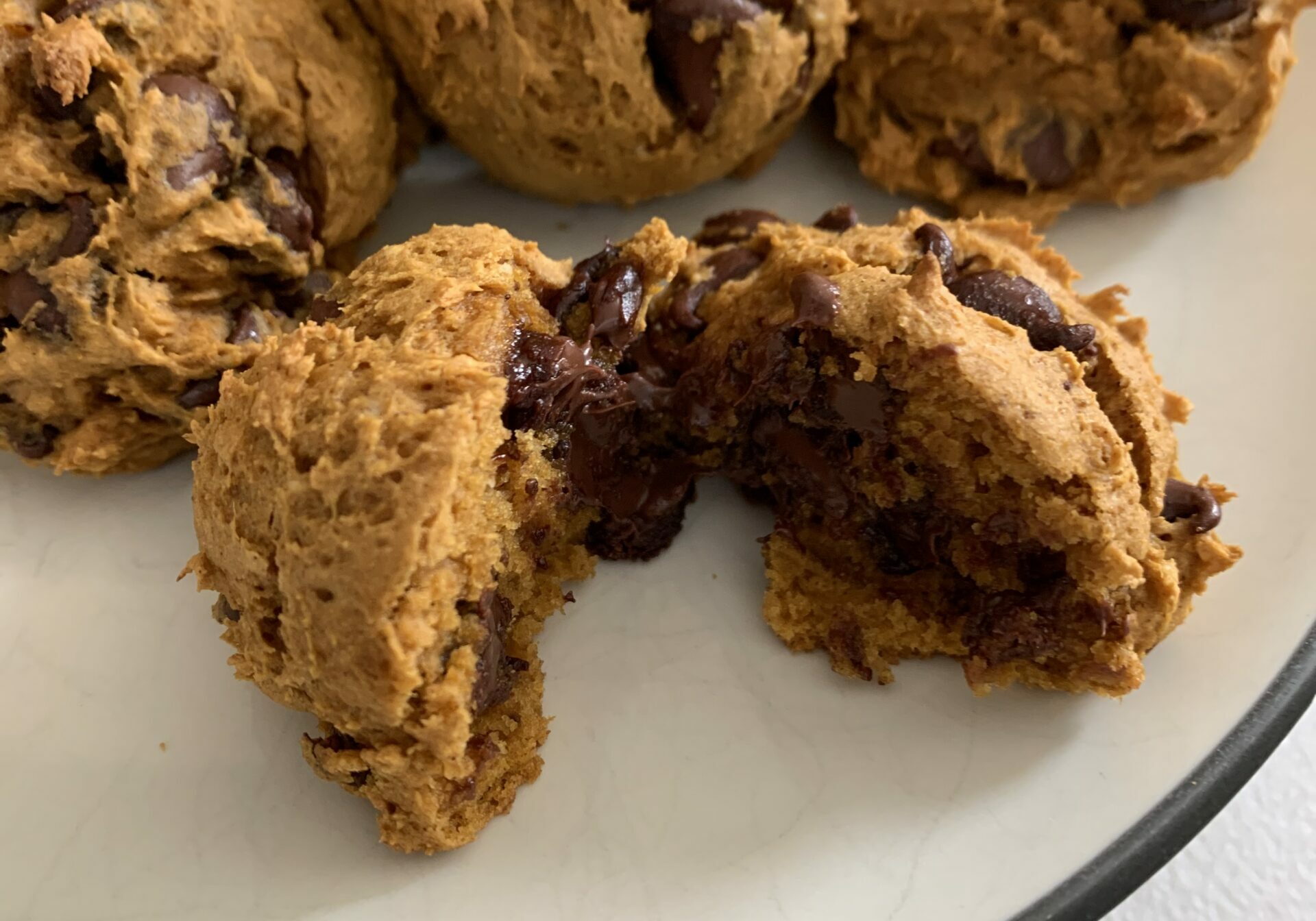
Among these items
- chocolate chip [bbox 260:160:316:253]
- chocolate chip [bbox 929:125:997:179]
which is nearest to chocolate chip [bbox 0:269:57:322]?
chocolate chip [bbox 260:160:316:253]

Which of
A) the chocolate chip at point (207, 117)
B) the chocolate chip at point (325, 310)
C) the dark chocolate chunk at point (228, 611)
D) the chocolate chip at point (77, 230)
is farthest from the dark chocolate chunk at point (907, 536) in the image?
the chocolate chip at point (77, 230)

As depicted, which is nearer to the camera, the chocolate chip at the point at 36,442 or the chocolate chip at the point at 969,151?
the chocolate chip at the point at 36,442

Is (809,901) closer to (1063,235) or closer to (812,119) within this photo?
(1063,235)

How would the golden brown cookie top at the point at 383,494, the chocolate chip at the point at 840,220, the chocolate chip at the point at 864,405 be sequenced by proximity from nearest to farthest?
the golden brown cookie top at the point at 383,494 → the chocolate chip at the point at 864,405 → the chocolate chip at the point at 840,220

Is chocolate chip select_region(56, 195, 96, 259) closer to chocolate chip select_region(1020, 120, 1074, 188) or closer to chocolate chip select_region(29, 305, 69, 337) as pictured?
chocolate chip select_region(29, 305, 69, 337)

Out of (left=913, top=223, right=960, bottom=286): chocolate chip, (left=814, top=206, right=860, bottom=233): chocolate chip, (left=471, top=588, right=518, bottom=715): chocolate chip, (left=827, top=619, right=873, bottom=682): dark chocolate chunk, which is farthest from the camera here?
A: (left=814, top=206, right=860, bottom=233): chocolate chip

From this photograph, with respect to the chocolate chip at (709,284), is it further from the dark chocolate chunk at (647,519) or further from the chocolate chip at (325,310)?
the chocolate chip at (325,310)
